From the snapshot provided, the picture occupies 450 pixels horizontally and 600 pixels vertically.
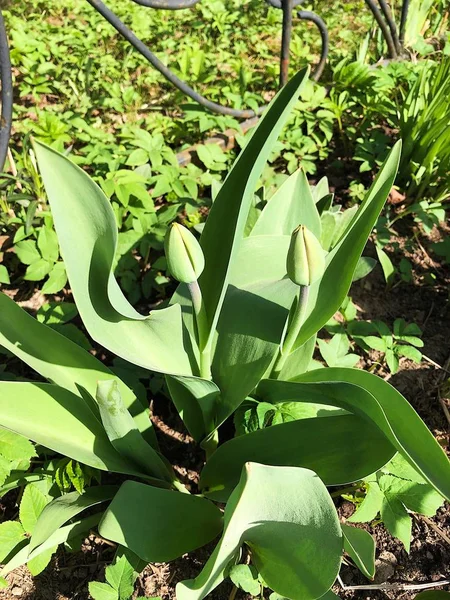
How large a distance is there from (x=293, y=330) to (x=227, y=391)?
195 millimetres

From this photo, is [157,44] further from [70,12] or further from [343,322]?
[343,322]

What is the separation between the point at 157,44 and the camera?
2611 mm

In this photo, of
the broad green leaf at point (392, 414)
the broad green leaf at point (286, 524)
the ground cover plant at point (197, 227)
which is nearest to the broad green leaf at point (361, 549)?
the ground cover plant at point (197, 227)

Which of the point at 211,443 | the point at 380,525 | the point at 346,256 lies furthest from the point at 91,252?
the point at 380,525

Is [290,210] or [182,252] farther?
[290,210]

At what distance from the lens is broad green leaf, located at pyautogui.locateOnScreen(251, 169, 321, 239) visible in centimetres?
106

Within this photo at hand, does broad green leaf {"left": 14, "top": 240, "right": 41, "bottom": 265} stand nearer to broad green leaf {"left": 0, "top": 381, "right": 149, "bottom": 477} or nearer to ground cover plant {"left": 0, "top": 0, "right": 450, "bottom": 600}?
ground cover plant {"left": 0, "top": 0, "right": 450, "bottom": 600}

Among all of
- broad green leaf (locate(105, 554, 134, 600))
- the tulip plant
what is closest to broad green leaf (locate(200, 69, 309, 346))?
the tulip plant

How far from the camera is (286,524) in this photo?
2.17 ft

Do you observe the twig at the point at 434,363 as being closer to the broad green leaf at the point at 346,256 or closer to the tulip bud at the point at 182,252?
the broad green leaf at the point at 346,256

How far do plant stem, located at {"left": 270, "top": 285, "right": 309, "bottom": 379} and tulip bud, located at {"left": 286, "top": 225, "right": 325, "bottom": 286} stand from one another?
0.04m

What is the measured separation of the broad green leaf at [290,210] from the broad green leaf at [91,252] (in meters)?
Answer: 0.35

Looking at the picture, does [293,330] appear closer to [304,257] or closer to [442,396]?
[304,257]

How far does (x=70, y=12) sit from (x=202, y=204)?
207 cm
